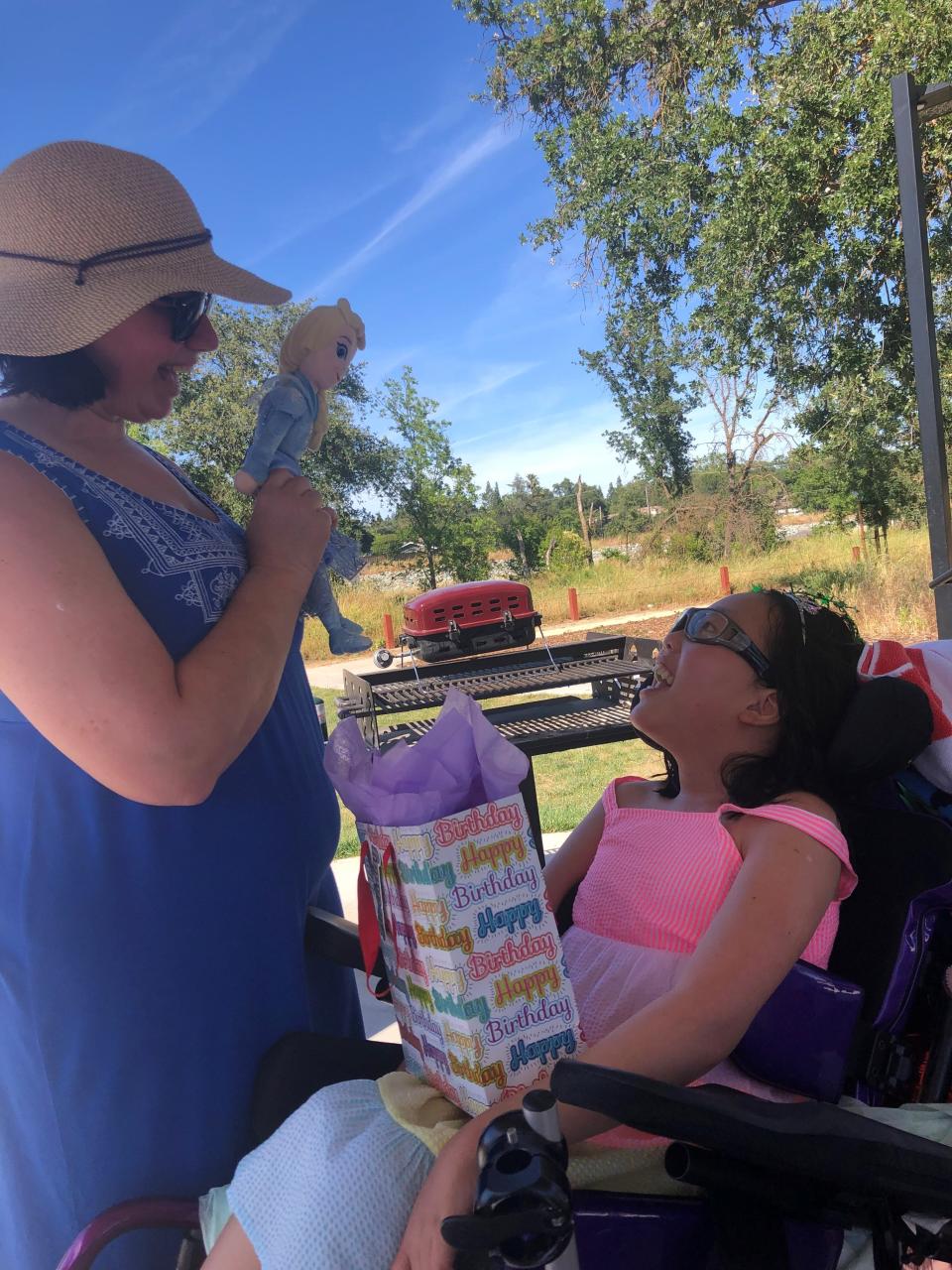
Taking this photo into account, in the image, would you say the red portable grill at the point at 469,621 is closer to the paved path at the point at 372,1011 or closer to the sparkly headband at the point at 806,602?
the paved path at the point at 372,1011

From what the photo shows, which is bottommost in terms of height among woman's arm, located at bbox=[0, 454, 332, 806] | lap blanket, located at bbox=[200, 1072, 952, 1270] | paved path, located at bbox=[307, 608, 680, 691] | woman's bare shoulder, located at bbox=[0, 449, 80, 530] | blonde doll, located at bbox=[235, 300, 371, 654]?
paved path, located at bbox=[307, 608, 680, 691]

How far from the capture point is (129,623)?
0.76m

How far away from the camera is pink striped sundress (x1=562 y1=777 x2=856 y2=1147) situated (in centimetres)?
118

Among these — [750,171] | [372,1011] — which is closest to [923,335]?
[372,1011]

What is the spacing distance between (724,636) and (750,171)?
445 inches

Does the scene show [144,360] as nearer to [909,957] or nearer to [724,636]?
[724,636]

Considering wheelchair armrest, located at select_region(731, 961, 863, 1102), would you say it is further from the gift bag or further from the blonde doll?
the blonde doll

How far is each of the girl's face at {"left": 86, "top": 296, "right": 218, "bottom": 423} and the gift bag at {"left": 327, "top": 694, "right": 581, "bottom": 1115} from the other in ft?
1.51

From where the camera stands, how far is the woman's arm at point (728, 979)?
88cm

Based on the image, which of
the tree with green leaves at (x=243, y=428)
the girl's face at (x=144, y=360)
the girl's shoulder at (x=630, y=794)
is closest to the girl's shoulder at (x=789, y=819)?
the girl's shoulder at (x=630, y=794)

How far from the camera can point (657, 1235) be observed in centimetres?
83

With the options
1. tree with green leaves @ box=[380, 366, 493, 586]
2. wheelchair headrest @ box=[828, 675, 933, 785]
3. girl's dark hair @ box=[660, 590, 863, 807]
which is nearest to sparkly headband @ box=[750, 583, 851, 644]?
girl's dark hair @ box=[660, 590, 863, 807]

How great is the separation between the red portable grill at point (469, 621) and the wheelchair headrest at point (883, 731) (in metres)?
4.52

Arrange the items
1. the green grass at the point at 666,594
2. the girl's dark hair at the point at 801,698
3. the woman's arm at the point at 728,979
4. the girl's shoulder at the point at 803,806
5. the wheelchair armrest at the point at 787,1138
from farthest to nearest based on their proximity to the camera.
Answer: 1. the green grass at the point at 666,594
2. the girl's dark hair at the point at 801,698
3. the girl's shoulder at the point at 803,806
4. the woman's arm at the point at 728,979
5. the wheelchair armrest at the point at 787,1138
